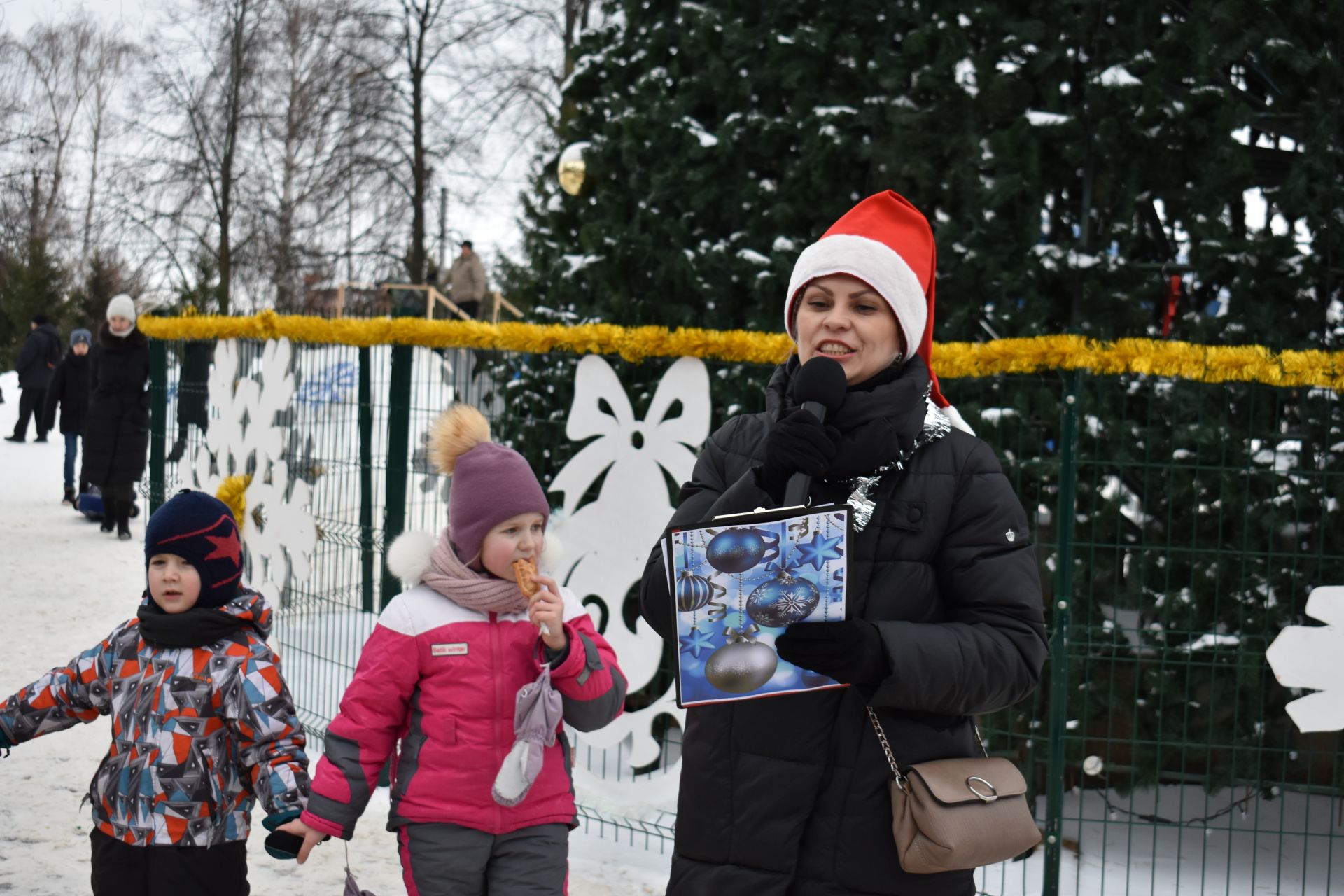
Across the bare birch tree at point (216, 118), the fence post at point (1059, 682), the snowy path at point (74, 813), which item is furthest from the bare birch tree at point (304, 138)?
the fence post at point (1059, 682)

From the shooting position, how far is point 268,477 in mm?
6309

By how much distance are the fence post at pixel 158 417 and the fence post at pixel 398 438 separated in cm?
295

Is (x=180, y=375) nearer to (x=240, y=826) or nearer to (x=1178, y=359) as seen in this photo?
(x=240, y=826)

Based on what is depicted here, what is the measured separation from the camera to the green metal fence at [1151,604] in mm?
4449

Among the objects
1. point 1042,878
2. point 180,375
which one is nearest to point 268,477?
point 180,375

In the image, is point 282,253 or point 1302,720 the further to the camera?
point 282,253

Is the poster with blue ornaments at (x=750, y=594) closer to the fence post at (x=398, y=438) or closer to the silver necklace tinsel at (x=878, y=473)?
the silver necklace tinsel at (x=878, y=473)

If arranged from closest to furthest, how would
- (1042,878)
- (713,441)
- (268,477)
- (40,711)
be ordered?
(713,441)
(40,711)
(1042,878)
(268,477)

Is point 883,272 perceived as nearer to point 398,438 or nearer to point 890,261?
point 890,261

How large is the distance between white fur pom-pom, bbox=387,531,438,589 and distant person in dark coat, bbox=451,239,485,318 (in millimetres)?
18125

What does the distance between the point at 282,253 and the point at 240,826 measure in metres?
28.7

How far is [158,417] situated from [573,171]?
3.21 meters

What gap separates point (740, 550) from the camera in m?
2.07

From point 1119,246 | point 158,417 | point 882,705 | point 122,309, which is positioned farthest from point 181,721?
point 122,309
